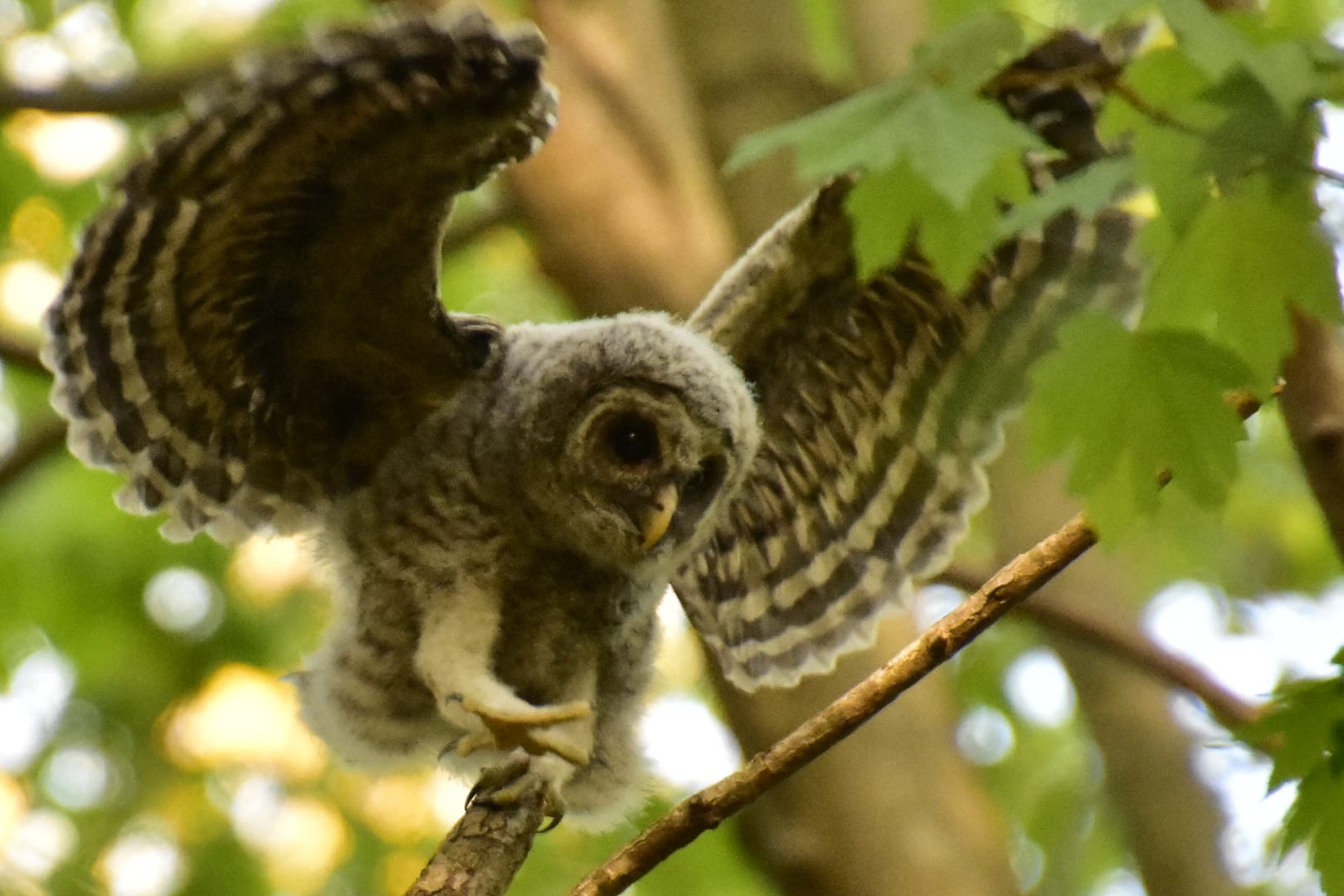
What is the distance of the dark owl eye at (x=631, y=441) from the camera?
263cm

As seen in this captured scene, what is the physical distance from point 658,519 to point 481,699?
1.41ft

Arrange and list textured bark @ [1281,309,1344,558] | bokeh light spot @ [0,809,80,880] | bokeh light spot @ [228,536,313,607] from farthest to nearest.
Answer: bokeh light spot @ [228,536,313,607], bokeh light spot @ [0,809,80,880], textured bark @ [1281,309,1344,558]

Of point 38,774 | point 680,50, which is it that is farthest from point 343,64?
point 38,774

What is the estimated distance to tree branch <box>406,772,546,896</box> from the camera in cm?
196

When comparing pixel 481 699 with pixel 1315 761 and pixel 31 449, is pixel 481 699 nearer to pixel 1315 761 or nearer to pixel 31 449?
pixel 1315 761

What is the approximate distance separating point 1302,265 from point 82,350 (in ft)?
6.23

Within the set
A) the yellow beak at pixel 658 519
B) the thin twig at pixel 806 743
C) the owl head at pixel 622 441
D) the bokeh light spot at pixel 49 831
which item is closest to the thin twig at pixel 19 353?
the bokeh light spot at pixel 49 831

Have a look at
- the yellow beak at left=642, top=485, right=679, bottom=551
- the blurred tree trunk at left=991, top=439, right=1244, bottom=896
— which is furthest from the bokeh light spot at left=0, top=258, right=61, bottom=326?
the blurred tree trunk at left=991, top=439, right=1244, bottom=896

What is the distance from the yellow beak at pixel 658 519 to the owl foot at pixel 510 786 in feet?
1.44

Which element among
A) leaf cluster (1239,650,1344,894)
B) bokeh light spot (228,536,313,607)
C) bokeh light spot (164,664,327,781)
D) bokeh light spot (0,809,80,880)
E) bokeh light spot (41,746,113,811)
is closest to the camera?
leaf cluster (1239,650,1344,894)

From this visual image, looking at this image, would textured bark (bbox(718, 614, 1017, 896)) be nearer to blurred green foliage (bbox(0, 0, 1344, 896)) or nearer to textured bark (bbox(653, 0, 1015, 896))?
textured bark (bbox(653, 0, 1015, 896))

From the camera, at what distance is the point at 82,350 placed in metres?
2.54

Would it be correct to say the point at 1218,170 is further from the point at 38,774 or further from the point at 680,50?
the point at 38,774

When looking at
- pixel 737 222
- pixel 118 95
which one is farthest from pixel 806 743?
pixel 118 95
